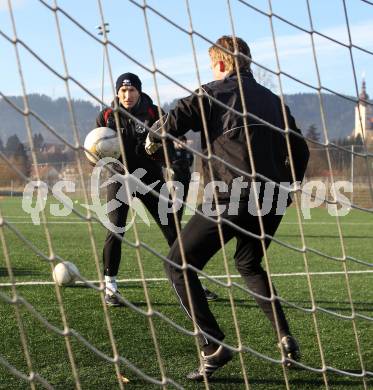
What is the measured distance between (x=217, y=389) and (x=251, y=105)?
4.78 feet

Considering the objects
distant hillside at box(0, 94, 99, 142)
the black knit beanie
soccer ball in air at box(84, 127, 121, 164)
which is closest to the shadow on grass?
soccer ball in air at box(84, 127, 121, 164)

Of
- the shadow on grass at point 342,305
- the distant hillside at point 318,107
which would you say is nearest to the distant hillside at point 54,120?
the distant hillside at point 318,107

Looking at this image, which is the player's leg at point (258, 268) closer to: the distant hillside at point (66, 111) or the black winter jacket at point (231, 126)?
the black winter jacket at point (231, 126)

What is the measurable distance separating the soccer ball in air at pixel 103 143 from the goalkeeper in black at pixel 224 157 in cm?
111

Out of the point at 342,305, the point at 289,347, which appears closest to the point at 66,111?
the point at 289,347

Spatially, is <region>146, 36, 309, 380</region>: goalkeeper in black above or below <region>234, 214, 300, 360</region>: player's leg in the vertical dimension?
above

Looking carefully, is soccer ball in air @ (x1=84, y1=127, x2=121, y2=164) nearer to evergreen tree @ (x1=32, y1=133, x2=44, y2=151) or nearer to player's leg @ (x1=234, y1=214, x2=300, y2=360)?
evergreen tree @ (x1=32, y1=133, x2=44, y2=151)

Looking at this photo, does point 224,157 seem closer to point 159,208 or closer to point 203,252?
point 203,252

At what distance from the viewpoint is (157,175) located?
228 inches

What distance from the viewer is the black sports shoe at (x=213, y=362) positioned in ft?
12.2

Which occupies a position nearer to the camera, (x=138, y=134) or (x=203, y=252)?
(x=203, y=252)

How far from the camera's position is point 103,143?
492 centimetres

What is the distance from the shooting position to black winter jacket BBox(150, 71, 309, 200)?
145 inches

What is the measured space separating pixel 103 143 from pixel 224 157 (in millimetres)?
1412
